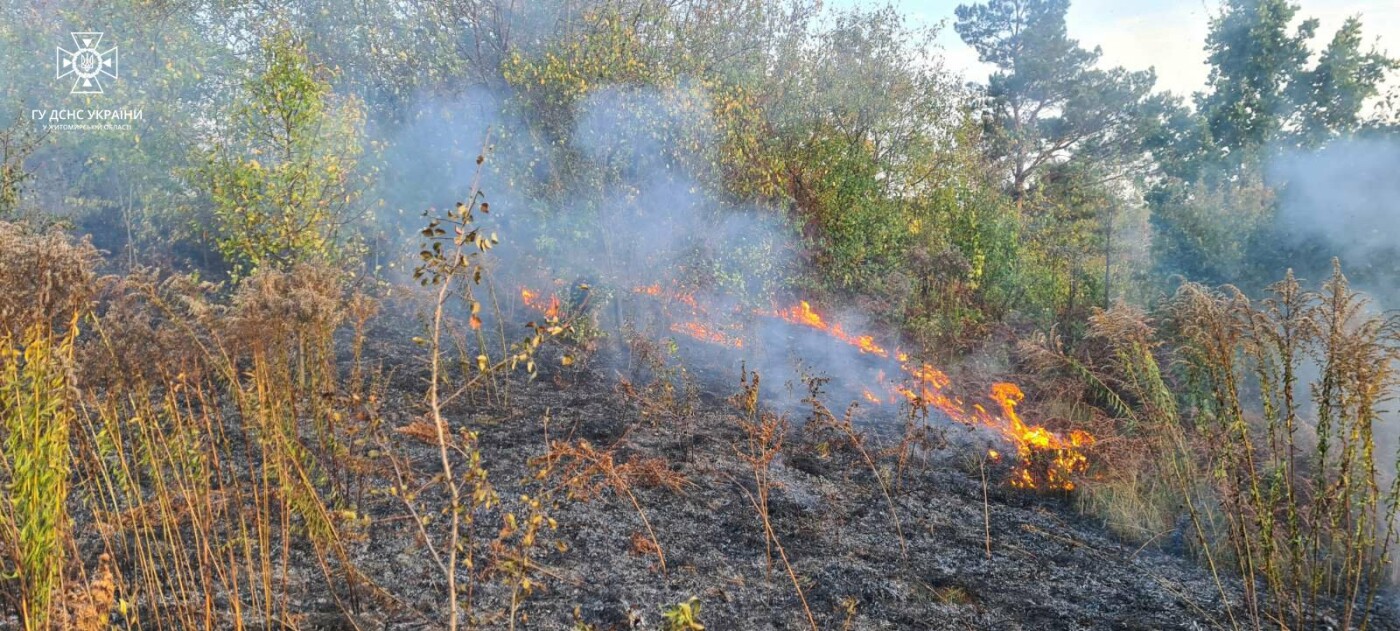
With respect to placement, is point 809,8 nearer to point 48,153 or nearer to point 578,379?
point 578,379

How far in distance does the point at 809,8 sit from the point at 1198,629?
14.2 metres

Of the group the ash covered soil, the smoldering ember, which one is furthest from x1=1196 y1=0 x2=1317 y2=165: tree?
the ash covered soil

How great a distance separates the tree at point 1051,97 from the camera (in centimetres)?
2141

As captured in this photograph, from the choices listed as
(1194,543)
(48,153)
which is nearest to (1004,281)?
(1194,543)

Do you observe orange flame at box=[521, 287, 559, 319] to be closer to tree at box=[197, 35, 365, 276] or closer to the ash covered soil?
the ash covered soil

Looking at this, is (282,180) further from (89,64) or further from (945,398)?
(945,398)

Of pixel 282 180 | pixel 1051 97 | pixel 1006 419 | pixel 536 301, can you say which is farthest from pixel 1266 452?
pixel 1051 97

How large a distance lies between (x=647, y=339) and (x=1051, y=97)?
62.8 feet

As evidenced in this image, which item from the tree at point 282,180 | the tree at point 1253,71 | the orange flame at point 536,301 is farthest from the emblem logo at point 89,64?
the tree at point 1253,71

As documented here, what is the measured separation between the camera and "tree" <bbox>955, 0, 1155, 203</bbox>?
21406mm

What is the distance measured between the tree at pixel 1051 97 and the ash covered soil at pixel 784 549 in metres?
17.6

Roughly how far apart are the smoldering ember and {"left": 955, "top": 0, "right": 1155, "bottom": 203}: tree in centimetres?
803

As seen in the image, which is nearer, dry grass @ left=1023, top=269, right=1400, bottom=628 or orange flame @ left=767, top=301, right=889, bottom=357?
dry grass @ left=1023, top=269, right=1400, bottom=628

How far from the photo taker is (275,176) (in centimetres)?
574
